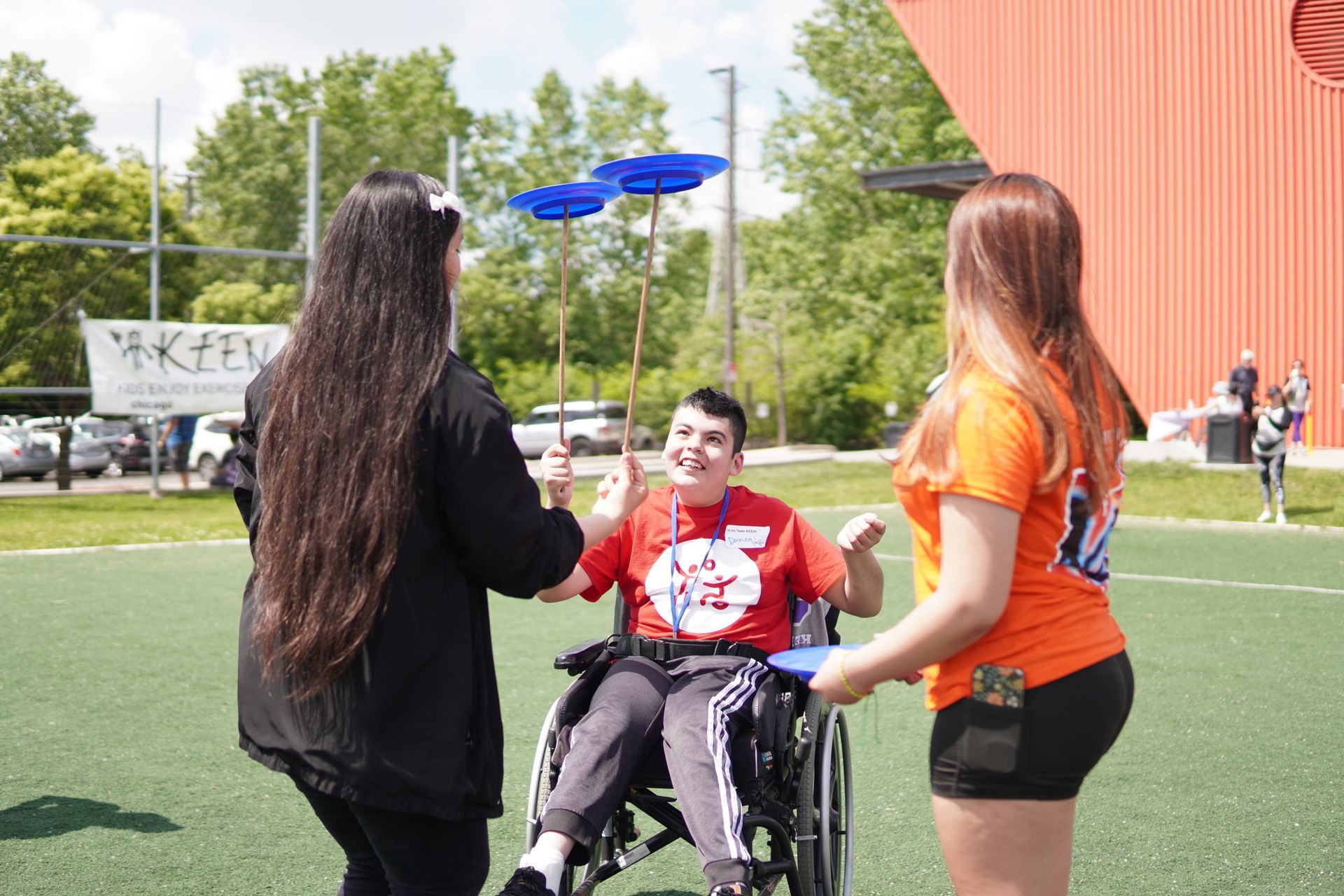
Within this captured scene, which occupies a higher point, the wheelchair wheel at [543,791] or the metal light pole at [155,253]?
the metal light pole at [155,253]

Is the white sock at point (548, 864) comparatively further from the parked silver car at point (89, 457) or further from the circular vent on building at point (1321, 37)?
the parked silver car at point (89, 457)

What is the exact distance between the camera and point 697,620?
131 inches

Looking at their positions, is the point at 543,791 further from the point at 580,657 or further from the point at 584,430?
the point at 584,430

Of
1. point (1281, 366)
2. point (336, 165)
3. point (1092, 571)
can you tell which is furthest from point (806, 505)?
point (336, 165)

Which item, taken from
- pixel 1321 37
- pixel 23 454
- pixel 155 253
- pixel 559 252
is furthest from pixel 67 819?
pixel 559 252

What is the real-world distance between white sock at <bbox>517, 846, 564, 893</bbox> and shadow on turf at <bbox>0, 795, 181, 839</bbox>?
203 centimetres

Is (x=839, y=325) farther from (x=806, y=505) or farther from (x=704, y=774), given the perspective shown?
(x=704, y=774)

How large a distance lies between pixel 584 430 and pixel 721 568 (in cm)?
3117

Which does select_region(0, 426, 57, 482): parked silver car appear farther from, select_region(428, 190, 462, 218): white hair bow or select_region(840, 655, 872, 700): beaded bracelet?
select_region(840, 655, 872, 700): beaded bracelet

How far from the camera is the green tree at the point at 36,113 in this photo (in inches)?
1630

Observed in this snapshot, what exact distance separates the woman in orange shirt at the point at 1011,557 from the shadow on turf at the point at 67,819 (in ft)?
10.1

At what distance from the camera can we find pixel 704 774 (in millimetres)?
2865

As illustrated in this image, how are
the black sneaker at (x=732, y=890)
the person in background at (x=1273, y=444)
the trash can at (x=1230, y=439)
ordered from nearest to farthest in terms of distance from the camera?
1. the black sneaker at (x=732, y=890)
2. the person in background at (x=1273, y=444)
3. the trash can at (x=1230, y=439)

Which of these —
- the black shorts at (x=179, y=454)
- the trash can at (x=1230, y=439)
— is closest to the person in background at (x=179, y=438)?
the black shorts at (x=179, y=454)
